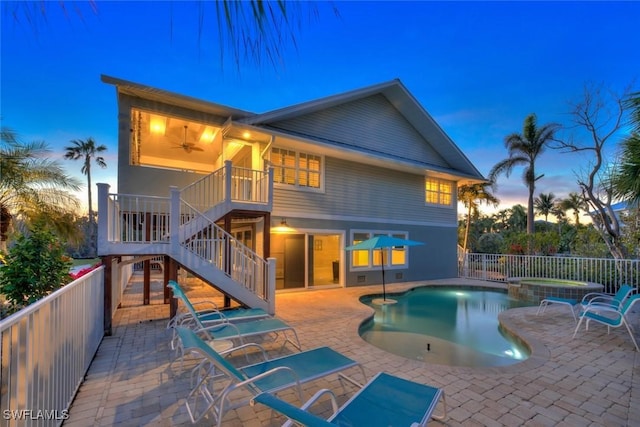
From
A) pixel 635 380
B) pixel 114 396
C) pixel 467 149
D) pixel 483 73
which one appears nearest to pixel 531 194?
pixel 467 149

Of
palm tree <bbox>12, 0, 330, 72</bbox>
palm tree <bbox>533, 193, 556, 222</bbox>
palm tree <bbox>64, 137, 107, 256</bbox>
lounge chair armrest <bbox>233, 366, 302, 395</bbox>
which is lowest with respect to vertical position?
lounge chair armrest <bbox>233, 366, 302, 395</bbox>

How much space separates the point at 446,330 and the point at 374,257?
230 inches

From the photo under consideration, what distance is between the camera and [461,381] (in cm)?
401

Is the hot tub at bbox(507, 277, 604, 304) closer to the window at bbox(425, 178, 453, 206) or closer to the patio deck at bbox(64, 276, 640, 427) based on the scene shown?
the patio deck at bbox(64, 276, 640, 427)

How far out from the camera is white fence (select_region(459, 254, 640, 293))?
33.7ft

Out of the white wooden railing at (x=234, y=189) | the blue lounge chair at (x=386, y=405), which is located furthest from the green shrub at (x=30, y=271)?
the blue lounge chair at (x=386, y=405)

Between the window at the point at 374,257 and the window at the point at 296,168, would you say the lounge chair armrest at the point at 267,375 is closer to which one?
the window at the point at 296,168

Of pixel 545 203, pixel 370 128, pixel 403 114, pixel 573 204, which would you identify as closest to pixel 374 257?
pixel 370 128

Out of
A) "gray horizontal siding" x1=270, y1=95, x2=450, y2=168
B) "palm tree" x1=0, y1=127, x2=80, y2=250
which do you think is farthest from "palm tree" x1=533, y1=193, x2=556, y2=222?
"palm tree" x1=0, y1=127, x2=80, y2=250

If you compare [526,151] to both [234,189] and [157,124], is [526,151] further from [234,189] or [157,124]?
[157,124]

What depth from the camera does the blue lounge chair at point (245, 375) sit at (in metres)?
2.74

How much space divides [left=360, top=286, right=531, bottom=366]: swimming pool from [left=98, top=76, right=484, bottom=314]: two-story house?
2.78 m

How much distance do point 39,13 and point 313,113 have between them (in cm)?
1115

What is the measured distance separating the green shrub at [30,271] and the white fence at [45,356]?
2245 millimetres
